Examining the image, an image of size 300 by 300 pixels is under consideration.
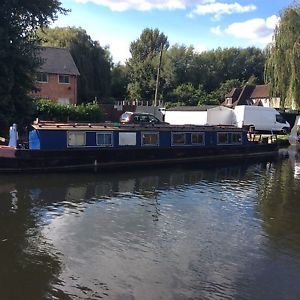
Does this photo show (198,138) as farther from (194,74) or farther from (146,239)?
(194,74)

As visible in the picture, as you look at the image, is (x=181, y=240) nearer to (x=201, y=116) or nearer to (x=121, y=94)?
(x=201, y=116)

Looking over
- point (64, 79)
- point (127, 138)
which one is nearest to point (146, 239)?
point (127, 138)

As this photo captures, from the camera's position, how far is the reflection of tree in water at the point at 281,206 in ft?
38.6

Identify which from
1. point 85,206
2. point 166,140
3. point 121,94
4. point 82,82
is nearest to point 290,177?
point 166,140

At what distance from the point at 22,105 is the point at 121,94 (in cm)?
4580

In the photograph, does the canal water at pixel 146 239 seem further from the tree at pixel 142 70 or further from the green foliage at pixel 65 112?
the tree at pixel 142 70

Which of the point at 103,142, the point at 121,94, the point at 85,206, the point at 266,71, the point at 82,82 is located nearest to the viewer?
the point at 85,206

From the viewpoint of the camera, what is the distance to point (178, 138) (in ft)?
84.4

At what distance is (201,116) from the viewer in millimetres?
41844

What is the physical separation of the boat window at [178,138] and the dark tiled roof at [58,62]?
76.4 ft

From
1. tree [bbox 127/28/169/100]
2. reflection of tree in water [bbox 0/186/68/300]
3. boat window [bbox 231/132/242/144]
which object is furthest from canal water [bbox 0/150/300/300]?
tree [bbox 127/28/169/100]

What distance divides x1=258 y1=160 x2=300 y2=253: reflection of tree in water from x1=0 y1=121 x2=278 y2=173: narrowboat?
5164mm

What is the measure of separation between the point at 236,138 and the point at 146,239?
1889 cm

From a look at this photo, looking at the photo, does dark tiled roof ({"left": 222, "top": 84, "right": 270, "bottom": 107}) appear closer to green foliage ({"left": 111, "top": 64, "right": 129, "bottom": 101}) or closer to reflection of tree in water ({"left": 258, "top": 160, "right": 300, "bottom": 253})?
green foliage ({"left": 111, "top": 64, "right": 129, "bottom": 101})
